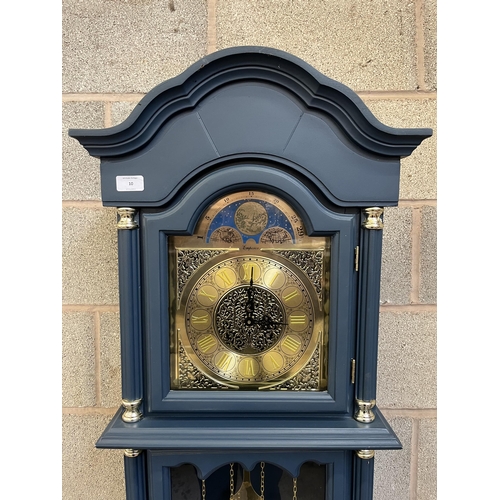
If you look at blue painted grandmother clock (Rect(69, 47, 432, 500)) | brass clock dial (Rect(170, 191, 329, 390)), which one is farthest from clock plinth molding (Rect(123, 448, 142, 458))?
brass clock dial (Rect(170, 191, 329, 390))

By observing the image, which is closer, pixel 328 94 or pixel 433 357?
pixel 328 94

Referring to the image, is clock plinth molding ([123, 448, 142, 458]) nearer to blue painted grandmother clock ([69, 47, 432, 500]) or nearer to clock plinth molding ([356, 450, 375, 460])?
blue painted grandmother clock ([69, 47, 432, 500])

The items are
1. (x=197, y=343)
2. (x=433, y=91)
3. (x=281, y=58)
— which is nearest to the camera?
(x=281, y=58)

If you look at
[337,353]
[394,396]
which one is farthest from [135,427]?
[394,396]

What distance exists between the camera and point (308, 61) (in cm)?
100

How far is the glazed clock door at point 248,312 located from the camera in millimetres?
763

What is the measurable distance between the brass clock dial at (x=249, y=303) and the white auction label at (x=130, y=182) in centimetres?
13

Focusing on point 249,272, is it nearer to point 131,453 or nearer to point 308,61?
point 131,453

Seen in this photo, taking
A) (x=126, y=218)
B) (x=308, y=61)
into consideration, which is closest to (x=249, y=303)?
(x=126, y=218)

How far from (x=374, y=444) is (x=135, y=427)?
1.59 ft

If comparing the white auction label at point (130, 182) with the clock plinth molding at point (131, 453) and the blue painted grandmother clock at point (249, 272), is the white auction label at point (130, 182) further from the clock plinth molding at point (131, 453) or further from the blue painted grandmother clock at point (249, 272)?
the clock plinth molding at point (131, 453)

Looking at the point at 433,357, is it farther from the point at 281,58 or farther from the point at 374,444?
the point at 281,58

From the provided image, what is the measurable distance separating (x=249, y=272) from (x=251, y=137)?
0.28m

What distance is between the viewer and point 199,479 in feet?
2.75
